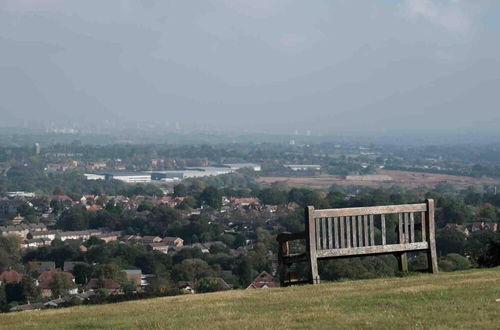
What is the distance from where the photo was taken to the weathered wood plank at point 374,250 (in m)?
13.2

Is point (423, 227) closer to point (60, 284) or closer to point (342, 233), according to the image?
point (342, 233)

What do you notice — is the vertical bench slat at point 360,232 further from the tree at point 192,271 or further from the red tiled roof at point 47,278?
the red tiled roof at point 47,278

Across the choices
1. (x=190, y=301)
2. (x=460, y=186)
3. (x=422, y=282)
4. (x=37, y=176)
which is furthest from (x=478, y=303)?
(x=37, y=176)

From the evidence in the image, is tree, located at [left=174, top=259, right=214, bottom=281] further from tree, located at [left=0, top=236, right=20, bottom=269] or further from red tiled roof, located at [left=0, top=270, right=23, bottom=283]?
tree, located at [left=0, top=236, right=20, bottom=269]

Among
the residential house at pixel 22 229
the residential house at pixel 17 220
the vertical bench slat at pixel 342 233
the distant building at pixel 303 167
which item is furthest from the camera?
the distant building at pixel 303 167

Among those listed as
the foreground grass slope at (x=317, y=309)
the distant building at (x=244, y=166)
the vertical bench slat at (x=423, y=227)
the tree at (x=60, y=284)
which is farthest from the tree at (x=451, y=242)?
the distant building at (x=244, y=166)

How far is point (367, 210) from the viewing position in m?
13.4

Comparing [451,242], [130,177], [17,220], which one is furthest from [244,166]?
[451,242]

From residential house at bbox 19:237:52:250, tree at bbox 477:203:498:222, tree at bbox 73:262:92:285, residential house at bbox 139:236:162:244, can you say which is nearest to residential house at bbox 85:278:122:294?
tree at bbox 73:262:92:285

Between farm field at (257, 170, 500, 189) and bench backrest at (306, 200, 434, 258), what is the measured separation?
344ft

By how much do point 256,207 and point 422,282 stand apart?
78093 mm

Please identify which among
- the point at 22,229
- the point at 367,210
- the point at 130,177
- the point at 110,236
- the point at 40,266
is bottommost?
the point at 130,177

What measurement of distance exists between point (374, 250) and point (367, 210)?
1.75 feet

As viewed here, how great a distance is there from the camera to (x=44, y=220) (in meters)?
86.6
